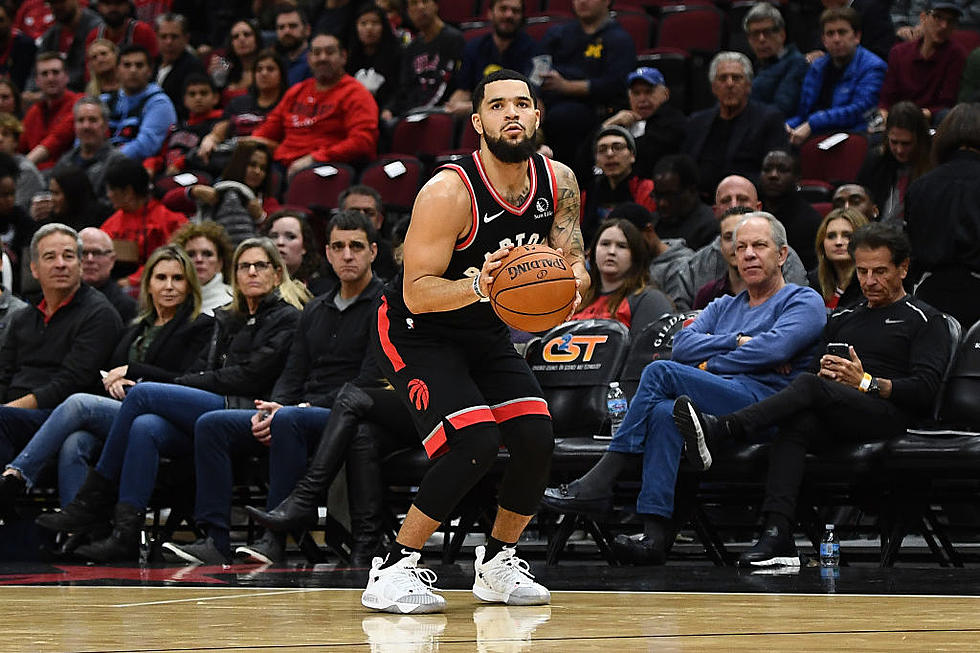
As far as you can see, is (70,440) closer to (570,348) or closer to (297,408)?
(297,408)

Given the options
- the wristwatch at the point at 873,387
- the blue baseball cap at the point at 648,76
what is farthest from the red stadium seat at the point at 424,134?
the wristwatch at the point at 873,387

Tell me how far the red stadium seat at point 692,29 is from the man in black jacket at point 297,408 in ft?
14.4

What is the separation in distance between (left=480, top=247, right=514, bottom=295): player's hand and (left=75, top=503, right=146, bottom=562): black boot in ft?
10.6

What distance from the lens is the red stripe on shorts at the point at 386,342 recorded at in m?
4.48

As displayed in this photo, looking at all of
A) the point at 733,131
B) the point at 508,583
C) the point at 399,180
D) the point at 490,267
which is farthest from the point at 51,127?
the point at 490,267

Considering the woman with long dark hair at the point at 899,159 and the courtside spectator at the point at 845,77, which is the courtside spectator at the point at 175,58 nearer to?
the courtside spectator at the point at 845,77

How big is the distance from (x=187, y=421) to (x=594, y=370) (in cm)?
201

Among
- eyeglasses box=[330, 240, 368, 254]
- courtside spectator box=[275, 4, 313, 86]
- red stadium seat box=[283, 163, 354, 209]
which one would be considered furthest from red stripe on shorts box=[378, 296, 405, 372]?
courtside spectator box=[275, 4, 313, 86]

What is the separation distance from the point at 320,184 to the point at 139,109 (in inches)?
104

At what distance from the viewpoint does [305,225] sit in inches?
327

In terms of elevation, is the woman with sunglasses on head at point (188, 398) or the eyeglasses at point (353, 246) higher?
the eyeglasses at point (353, 246)

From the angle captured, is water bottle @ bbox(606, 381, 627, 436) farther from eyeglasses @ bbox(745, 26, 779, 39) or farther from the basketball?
eyeglasses @ bbox(745, 26, 779, 39)

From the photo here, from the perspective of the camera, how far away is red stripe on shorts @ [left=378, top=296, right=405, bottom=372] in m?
4.48

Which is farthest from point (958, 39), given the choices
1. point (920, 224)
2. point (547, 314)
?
point (547, 314)
